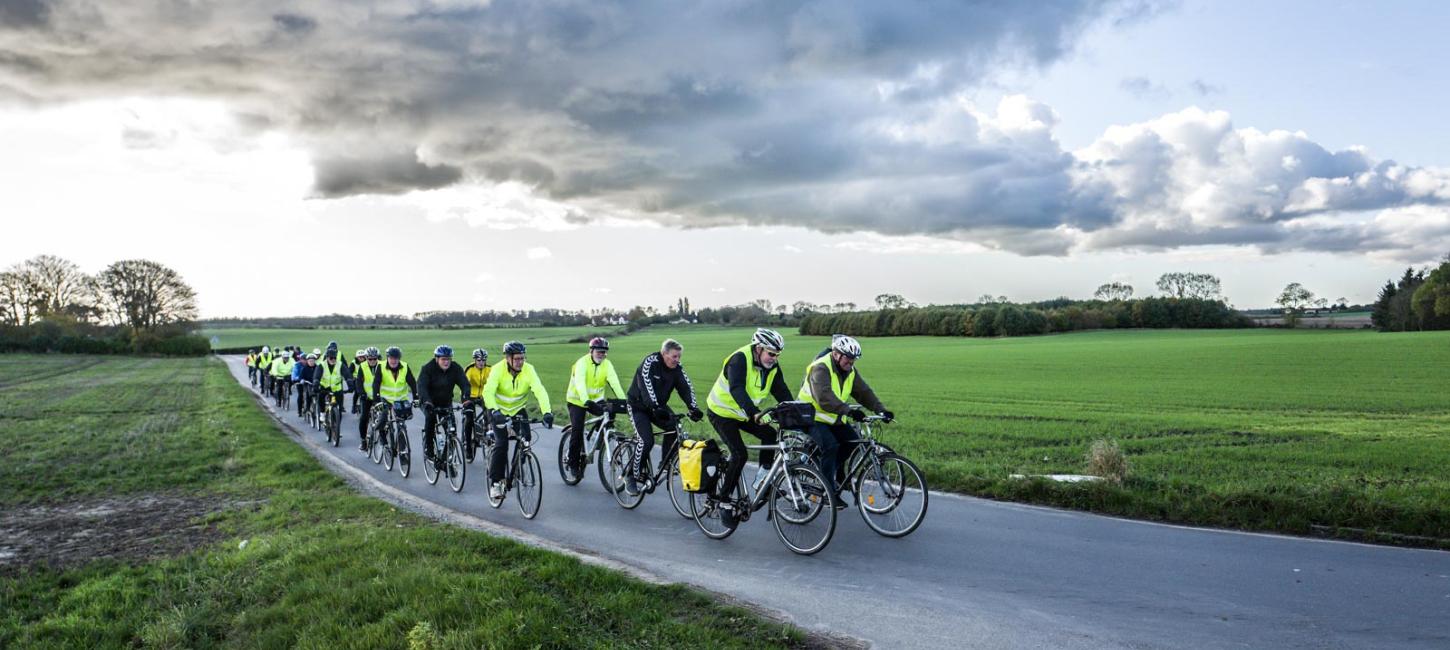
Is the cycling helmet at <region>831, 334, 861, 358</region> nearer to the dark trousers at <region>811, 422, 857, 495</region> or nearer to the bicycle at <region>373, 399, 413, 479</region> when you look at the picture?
the dark trousers at <region>811, 422, 857, 495</region>

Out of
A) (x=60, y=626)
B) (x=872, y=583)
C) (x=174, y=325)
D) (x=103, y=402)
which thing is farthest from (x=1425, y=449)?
(x=174, y=325)

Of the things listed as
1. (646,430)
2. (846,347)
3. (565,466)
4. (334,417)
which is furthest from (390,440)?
(846,347)

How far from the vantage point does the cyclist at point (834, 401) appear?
8727mm

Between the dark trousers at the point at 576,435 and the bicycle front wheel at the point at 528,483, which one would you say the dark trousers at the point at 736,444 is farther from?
the dark trousers at the point at 576,435

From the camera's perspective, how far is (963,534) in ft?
28.8

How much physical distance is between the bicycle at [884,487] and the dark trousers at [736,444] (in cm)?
49

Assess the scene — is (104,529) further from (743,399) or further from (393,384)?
(743,399)

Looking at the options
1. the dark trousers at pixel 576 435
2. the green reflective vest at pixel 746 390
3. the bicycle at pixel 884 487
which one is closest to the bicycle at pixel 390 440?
the dark trousers at pixel 576 435

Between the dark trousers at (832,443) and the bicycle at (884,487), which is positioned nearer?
the bicycle at (884,487)

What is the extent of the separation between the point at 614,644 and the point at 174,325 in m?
101

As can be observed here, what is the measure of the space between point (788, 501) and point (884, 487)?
1.13 m

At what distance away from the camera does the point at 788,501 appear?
27.5ft

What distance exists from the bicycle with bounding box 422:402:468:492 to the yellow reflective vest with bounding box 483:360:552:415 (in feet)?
5.95

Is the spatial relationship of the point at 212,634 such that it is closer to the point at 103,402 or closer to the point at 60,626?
the point at 60,626
